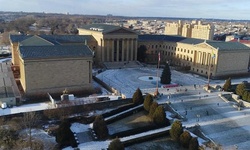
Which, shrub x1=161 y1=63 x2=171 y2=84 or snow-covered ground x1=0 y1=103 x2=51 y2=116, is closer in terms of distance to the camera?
snow-covered ground x1=0 y1=103 x2=51 y2=116

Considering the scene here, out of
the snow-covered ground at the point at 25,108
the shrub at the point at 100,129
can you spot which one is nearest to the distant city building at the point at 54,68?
the snow-covered ground at the point at 25,108

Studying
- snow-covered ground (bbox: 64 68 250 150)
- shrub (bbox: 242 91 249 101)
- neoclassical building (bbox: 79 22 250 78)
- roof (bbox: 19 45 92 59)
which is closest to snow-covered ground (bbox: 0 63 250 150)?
snow-covered ground (bbox: 64 68 250 150)

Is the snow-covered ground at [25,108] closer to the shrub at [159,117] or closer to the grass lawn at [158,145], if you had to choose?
the grass lawn at [158,145]

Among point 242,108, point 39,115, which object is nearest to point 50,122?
point 39,115

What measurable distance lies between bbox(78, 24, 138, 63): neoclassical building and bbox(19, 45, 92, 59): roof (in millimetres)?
25294

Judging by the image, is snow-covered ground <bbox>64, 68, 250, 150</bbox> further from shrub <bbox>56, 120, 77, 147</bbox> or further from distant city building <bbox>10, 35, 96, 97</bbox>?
distant city building <bbox>10, 35, 96, 97</bbox>

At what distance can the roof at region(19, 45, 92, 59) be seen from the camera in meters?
49.2

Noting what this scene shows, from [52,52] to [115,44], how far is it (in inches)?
1292

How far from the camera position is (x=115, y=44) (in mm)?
81375

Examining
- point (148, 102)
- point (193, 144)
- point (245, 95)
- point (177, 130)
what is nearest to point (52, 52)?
point (148, 102)

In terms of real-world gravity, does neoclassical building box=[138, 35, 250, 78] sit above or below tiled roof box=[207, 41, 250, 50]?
below

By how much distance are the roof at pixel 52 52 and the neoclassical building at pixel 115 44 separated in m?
25.3

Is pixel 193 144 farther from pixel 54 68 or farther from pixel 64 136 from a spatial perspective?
pixel 54 68

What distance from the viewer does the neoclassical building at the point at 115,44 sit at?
7956 cm
